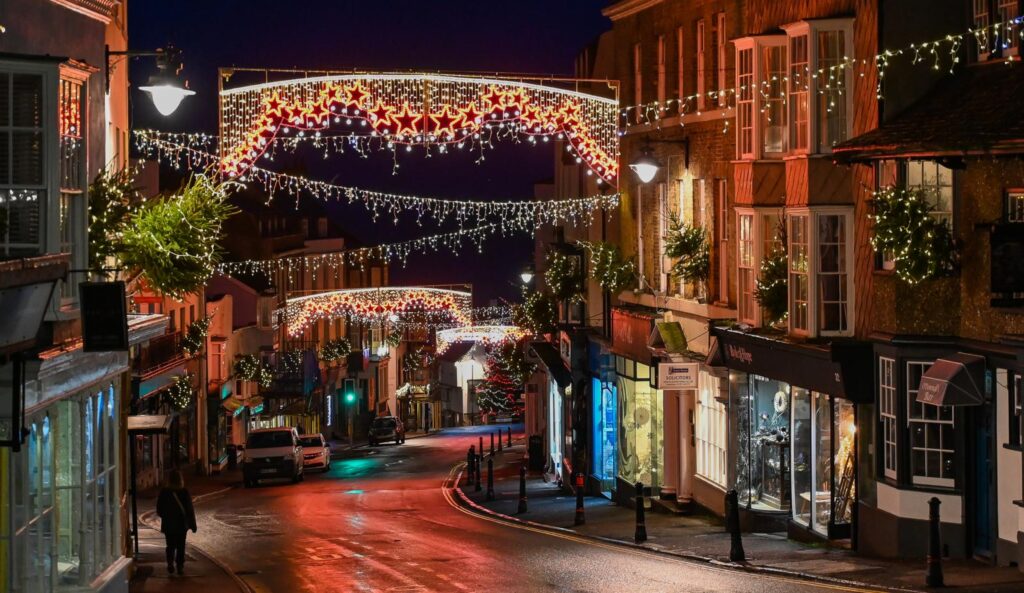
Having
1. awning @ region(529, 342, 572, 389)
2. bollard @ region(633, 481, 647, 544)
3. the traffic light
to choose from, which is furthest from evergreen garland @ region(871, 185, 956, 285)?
the traffic light

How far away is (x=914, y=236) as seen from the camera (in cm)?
2000

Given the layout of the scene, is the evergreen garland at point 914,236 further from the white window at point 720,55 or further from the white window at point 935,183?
the white window at point 720,55

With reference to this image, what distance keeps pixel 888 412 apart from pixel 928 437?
75 cm

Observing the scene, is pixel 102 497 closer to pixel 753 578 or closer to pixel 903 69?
pixel 753 578

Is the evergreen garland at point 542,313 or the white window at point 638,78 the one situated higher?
the white window at point 638,78

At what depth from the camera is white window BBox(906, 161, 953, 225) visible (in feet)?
66.9

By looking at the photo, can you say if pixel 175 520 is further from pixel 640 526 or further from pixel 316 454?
pixel 316 454

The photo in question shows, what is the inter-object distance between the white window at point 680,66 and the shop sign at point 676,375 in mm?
5174

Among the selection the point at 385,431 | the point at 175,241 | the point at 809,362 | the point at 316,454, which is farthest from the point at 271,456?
the point at 175,241

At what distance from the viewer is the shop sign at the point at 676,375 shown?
28.2 meters

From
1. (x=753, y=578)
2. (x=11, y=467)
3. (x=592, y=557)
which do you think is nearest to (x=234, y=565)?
(x=592, y=557)

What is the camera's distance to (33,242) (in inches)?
522

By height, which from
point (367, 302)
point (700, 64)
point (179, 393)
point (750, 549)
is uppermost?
point (700, 64)

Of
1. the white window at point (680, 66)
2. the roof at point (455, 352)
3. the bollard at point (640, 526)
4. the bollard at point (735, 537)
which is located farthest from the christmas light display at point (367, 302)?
the roof at point (455, 352)
